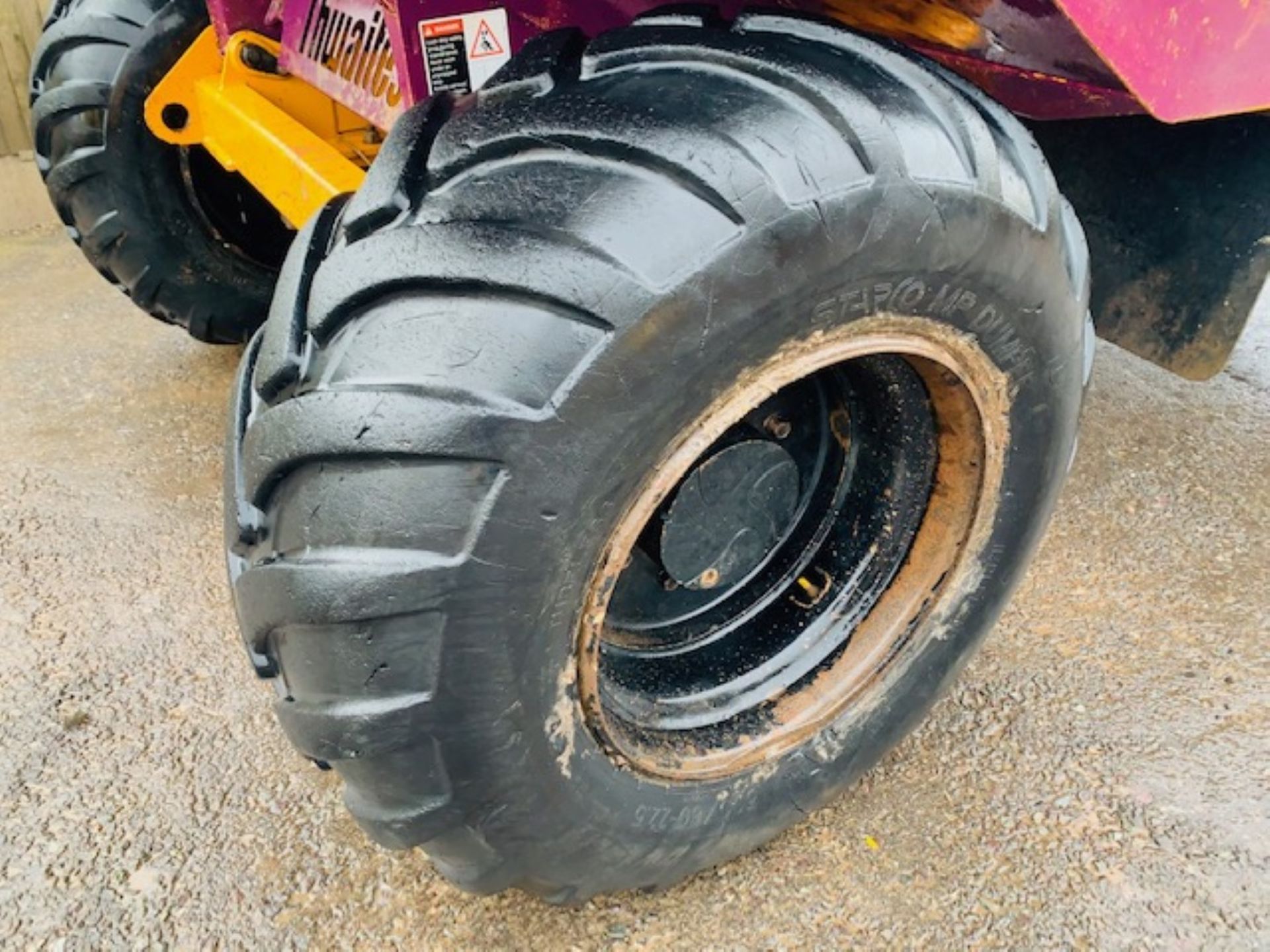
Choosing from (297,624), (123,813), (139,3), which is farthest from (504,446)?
(139,3)

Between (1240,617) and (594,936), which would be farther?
(1240,617)

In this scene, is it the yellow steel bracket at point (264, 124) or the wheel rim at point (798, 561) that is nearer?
the wheel rim at point (798, 561)

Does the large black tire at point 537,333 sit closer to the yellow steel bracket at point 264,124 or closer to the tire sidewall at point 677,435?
the tire sidewall at point 677,435

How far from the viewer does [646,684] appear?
1.52m

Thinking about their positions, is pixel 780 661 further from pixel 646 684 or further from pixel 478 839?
pixel 478 839

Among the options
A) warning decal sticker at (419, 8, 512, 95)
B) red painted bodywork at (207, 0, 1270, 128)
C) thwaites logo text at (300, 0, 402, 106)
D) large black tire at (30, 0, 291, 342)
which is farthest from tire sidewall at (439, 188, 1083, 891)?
large black tire at (30, 0, 291, 342)

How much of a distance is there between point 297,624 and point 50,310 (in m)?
3.00

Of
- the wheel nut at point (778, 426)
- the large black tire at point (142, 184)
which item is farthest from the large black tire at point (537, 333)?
the large black tire at point (142, 184)

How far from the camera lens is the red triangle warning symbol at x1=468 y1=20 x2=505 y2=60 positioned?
1585 millimetres

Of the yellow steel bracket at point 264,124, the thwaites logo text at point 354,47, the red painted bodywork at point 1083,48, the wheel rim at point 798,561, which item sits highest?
the red painted bodywork at point 1083,48

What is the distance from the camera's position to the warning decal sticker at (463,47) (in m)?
1.57

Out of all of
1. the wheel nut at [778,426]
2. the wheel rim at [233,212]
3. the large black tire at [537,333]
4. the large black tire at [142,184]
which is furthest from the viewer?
the wheel rim at [233,212]

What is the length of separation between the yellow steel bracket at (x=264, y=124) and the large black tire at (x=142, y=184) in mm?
99

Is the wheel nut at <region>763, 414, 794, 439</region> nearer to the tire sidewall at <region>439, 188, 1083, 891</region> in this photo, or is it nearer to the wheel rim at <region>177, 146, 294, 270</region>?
the tire sidewall at <region>439, 188, 1083, 891</region>
